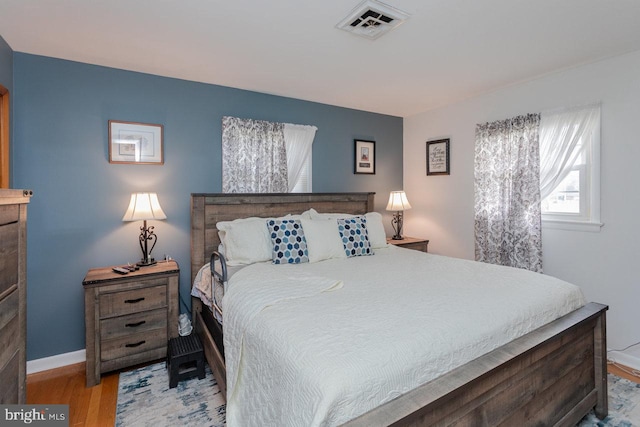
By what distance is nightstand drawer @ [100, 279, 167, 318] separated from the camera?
2.42 meters

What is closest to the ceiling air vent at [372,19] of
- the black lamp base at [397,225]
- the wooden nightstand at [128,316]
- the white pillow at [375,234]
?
the white pillow at [375,234]

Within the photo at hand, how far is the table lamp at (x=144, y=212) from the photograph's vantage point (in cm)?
268


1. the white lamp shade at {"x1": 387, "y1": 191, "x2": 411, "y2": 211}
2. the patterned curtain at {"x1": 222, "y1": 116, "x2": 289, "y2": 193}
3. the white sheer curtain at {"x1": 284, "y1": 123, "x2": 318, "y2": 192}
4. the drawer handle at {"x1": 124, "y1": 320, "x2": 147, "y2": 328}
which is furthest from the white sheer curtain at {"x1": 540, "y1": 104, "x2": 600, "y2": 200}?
the drawer handle at {"x1": 124, "y1": 320, "x2": 147, "y2": 328}

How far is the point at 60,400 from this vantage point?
2.19 m

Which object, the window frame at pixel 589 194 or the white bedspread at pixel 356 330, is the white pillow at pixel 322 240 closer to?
the white bedspread at pixel 356 330

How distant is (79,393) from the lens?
228 cm

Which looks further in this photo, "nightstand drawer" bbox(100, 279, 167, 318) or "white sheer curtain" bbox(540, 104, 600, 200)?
"white sheer curtain" bbox(540, 104, 600, 200)

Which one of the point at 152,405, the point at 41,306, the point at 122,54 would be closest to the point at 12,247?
the point at 152,405

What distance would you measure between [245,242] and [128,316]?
106cm

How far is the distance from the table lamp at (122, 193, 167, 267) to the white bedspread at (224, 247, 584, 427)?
1.03m

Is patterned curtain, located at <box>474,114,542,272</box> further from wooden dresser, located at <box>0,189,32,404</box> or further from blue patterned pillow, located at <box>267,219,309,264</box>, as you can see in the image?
wooden dresser, located at <box>0,189,32,404</box>

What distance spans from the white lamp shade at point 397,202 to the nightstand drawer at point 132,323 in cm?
285

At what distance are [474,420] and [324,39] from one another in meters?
2.46

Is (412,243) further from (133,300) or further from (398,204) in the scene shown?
(133,300)
